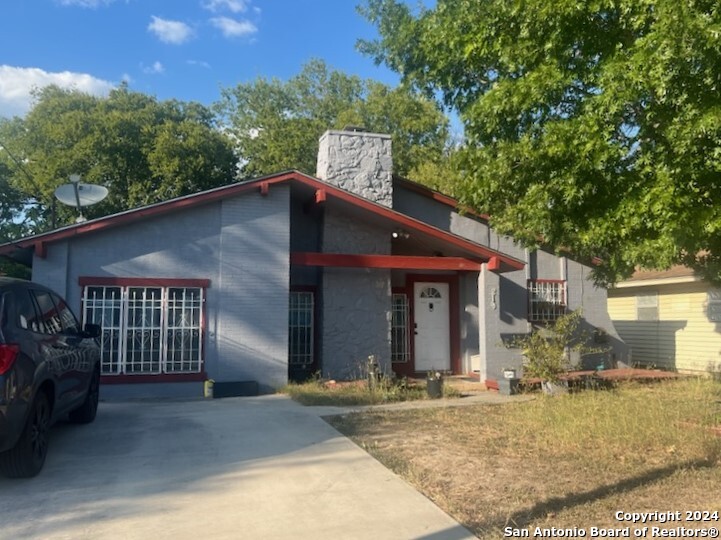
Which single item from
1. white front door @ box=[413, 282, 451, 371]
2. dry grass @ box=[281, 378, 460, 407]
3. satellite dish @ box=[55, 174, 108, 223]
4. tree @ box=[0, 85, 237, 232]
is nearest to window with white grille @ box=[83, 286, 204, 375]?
dry grass @ box=[281, 378, 460, 407]

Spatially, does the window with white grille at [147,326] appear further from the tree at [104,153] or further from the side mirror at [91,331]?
the tree at [104,153]

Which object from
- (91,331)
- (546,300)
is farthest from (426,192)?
(91,331)

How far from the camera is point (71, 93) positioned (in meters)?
29.0

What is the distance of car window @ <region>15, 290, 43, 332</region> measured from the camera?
5625 millimetres

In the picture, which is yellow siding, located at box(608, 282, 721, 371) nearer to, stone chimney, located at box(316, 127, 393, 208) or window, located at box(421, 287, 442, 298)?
window, located at box(421, 287, 442, 298)

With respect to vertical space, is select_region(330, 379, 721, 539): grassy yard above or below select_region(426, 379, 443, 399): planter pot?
below

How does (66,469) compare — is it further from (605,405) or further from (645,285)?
(645,285)

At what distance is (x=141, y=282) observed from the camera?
11.3m

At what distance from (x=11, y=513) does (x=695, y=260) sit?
803 cm

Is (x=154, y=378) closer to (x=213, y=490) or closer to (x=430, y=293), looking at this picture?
(x=213, y=490)

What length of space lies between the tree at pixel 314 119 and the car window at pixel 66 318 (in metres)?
22.8

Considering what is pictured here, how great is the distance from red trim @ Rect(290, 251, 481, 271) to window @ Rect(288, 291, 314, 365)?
1274 mm

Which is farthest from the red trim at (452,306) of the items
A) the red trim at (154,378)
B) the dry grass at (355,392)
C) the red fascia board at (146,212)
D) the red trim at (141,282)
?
the red trim at (154,378)

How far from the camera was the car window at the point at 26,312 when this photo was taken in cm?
562
